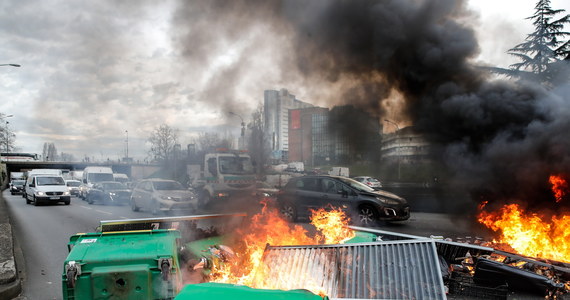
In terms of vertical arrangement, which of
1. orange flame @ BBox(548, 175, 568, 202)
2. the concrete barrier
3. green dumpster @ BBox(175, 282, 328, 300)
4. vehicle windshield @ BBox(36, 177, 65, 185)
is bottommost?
the concrete barrier

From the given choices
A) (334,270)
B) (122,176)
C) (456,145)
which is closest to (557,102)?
(456,145)

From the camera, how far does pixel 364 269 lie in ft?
12.2

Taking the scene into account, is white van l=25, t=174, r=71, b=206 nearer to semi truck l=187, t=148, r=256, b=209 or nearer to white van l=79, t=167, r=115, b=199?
white van l=79, t=167, r=115, b=199

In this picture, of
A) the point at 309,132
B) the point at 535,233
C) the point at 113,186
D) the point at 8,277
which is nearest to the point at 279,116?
the point at 309,132

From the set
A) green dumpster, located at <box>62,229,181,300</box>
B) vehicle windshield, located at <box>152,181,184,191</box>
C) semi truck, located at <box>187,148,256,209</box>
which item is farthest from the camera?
semi truck, located at <box>187,148,256,209</box>

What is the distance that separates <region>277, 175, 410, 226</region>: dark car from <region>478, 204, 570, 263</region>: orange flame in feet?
10.8

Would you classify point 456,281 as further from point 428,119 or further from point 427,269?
point 428,119

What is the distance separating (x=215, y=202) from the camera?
15.5 meters

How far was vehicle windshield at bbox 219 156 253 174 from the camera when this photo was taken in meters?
16.1

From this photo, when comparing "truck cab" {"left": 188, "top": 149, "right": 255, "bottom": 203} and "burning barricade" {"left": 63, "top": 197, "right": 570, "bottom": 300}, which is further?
"truck cab" {"left": 188, "top": 149, "right": 255, "bottom": 203}

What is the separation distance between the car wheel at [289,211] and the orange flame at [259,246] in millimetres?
4893

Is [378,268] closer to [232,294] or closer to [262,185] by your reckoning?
[232,294]

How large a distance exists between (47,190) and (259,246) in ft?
65.4

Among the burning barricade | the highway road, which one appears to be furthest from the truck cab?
the burning barricade
